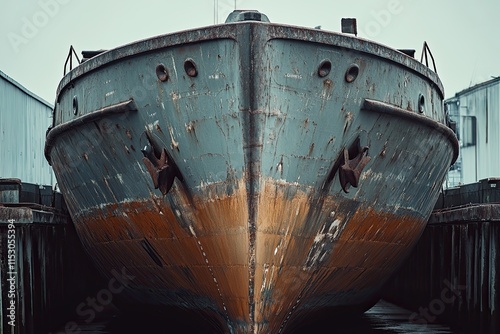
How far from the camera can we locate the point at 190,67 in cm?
675

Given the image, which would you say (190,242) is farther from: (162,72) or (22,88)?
(22,88)

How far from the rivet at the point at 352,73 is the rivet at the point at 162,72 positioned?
1.61m

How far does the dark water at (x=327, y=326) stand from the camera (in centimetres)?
942

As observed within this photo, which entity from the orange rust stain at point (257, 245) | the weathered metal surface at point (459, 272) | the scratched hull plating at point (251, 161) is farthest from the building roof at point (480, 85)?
the orange rust stain at point (257, 245)

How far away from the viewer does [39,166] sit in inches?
790

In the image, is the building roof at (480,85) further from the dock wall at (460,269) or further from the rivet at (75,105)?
the rivet at (75,105)

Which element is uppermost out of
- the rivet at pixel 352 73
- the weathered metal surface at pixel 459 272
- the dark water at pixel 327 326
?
the rivet at pixel 352 73

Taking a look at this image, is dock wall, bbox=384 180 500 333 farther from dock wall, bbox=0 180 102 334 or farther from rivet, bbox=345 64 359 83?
dock wall, bbox=0 180 102 334

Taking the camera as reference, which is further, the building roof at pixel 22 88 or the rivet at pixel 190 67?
the building roof at pixel 22 88

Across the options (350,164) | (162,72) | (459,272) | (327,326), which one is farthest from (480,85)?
(162,72)

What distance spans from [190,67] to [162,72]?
0.33 metres

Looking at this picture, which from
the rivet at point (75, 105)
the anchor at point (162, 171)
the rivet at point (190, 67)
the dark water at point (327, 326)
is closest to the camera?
the rivet at point (190, 67)

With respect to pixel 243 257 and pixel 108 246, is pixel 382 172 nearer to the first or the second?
pixel 243 257

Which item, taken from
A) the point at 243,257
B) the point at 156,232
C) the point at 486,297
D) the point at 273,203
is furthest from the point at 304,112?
the point at 486,297
